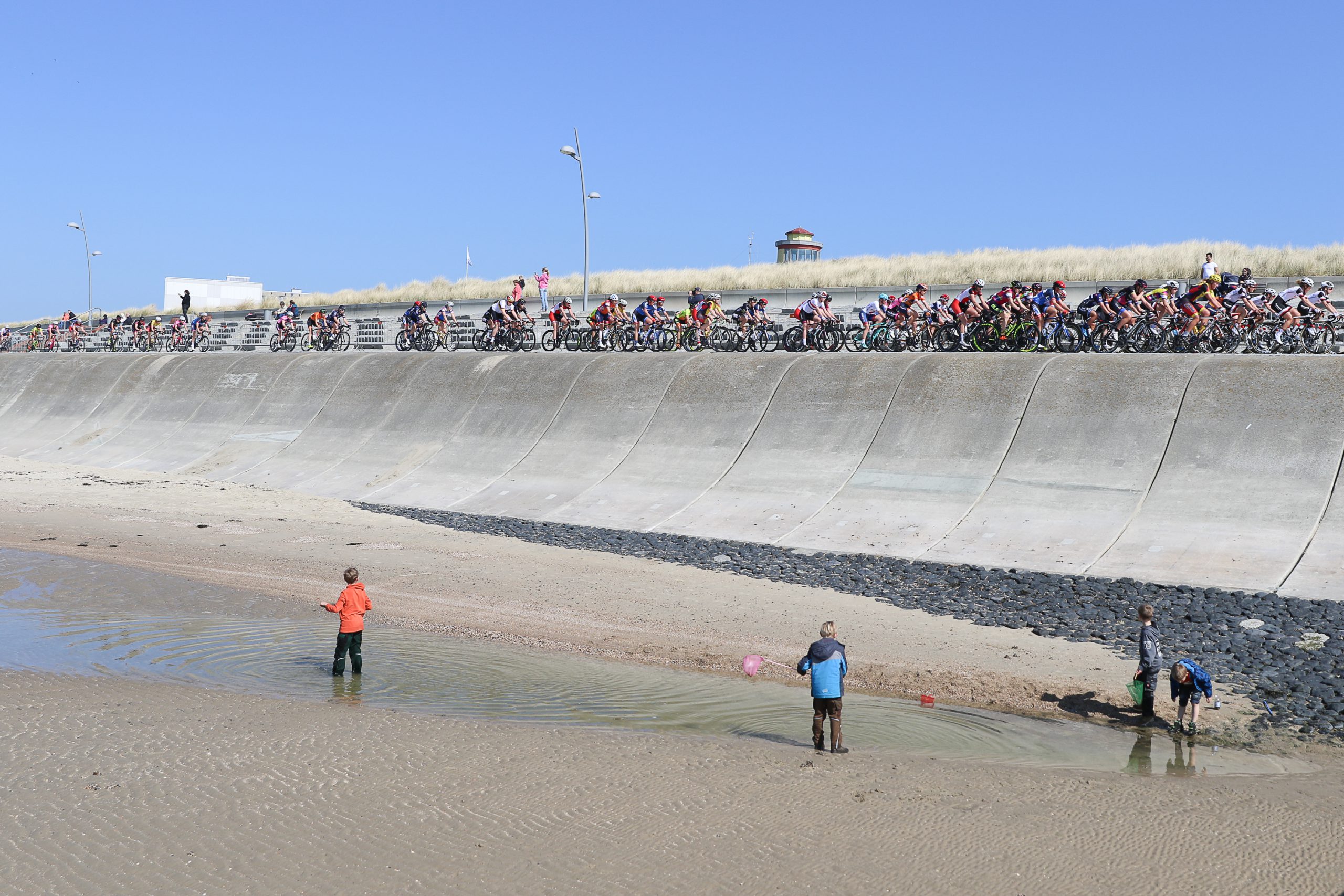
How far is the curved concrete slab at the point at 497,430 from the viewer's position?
24484 mm

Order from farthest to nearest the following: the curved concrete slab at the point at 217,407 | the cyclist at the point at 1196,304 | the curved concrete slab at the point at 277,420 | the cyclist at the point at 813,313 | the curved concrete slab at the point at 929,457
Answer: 1. the curved concrete slab at the point at 217,407
2. the curved concrete slab at the point at 277,420
3. the cyclist at the point at 813,313
4. the cyclist at the point at 1196,304
5. the curved concrete slab at the point at 929,457

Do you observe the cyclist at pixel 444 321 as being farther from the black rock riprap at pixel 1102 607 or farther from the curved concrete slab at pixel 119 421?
the black rock riprap at pixel 1102 607

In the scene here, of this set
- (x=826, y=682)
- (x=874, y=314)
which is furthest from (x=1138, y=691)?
(x=874, y=314)

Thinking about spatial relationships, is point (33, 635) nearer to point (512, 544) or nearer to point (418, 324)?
point (512, 544)

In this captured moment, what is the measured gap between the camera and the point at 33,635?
12.0 metres

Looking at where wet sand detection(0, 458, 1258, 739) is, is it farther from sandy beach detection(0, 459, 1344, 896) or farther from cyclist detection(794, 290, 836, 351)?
cyclist detection(794, 290, 836, 351)

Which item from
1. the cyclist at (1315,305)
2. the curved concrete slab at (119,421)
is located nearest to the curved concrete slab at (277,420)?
the curved concrete slab at (119,421)

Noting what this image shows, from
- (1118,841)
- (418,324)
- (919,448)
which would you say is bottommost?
(1118,841)

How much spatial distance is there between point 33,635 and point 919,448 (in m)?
14.8

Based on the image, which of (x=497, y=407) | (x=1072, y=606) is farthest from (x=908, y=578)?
(x=497, y=407)

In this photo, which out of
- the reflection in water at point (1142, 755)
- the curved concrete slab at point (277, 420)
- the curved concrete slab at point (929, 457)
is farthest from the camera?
the curved concrete slab at point (277, 420)

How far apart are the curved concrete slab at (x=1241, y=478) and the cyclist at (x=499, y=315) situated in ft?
60.4

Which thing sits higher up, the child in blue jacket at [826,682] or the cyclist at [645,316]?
the cyclist at [645,316]

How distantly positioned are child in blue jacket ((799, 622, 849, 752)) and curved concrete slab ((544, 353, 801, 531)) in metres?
11.4
